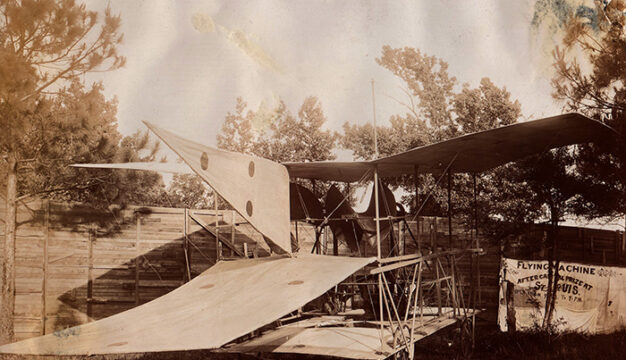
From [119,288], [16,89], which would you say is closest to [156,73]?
[16,89]

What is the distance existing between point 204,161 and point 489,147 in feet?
14.5

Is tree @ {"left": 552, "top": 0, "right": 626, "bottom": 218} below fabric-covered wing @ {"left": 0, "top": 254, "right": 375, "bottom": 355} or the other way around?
the other way around

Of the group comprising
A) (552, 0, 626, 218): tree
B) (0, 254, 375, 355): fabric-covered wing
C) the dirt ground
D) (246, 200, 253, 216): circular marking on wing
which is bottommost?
the dirt ground

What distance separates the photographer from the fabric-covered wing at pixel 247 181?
5.65m

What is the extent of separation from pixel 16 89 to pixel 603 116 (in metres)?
10.0

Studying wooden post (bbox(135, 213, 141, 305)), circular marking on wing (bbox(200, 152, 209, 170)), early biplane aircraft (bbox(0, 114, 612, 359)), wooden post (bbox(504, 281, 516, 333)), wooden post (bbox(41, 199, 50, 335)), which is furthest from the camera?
wooden post (bbox(504, 281, 516, 333))

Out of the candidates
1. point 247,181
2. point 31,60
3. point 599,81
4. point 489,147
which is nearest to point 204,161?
point 247,181

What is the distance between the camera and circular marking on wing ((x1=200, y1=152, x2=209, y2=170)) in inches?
227

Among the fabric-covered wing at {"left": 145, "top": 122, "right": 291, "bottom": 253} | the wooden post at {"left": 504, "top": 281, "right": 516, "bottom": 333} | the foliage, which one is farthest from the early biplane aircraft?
the foliage

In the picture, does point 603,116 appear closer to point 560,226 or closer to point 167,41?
point 560,226

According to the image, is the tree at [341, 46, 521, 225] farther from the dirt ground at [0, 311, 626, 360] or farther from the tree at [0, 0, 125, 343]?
the tree at [0, 0, 125, 343]

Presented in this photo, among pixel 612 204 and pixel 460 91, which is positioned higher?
pixel 460 91

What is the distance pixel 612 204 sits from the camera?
10.0 m

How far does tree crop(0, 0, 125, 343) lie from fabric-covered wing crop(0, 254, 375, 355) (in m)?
4.34
